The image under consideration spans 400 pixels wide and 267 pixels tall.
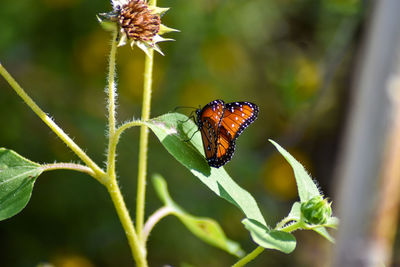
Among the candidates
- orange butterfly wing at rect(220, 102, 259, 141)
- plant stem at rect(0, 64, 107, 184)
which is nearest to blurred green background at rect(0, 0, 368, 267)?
orange butterfly wing at rect(220, 102, 259, 141)

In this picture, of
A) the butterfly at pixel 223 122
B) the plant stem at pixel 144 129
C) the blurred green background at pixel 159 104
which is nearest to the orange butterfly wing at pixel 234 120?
the butterfly at pixel 223 122

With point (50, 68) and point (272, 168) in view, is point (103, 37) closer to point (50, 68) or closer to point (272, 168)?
point (50, 68)

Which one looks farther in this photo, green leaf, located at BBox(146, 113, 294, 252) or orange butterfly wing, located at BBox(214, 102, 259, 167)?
orange butterfly wing, located at BBox(214, 102, 259, 167)

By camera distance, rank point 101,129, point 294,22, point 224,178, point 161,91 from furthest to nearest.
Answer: point 294,22
point 161,91
point 101,129
point 224,178

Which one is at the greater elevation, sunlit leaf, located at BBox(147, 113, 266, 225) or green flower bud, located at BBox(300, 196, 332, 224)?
sunlit leaf, located at BBox(147, 113, 266, 225)

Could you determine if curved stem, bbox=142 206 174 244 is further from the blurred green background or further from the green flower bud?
the blurred green background

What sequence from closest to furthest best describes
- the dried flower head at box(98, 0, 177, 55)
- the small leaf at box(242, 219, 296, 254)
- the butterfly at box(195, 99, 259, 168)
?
the small leaf at box(242, 219, 296, 254) → the dried flower head at box(98, 0, 177, 55) → the butterfly at box(195, 99, 259, 168)

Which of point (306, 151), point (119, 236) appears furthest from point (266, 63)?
point (119, 236)
